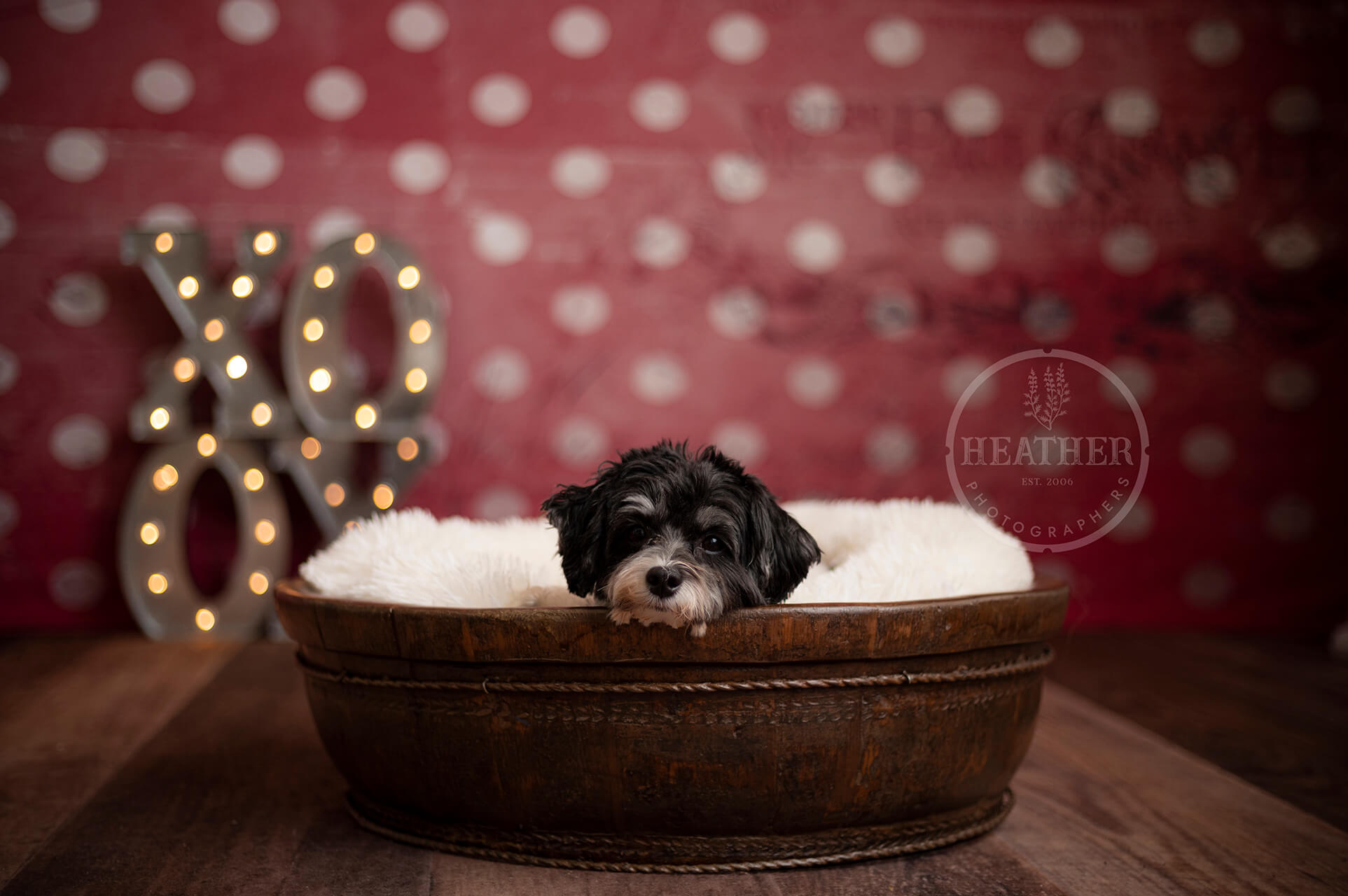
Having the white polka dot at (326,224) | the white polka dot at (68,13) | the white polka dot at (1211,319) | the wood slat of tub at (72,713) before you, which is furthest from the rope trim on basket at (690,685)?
the white polka dot at (68,13)

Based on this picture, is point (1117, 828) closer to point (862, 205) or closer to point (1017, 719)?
point (1017, 719)

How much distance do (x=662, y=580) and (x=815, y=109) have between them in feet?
8.07

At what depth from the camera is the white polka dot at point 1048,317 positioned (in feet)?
10.9

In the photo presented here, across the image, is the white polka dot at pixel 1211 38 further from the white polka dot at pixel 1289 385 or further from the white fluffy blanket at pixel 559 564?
the white fluffy blanket at pixel 559 564

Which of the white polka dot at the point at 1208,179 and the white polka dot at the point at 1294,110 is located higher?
the white polka dot at the point at 1294,110

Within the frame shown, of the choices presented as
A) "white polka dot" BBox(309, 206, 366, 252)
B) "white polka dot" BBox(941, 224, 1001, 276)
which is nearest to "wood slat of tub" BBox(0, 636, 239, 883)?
"white polka dot" BBox(309, 206, 366, 252)

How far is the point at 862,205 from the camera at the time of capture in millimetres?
3285

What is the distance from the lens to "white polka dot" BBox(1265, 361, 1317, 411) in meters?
3.35

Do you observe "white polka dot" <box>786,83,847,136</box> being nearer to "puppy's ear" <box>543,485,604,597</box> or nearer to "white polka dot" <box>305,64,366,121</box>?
"white polka dot" <box>305,64,366,121</box>

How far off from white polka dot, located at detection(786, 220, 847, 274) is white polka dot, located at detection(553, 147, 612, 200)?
0.68m

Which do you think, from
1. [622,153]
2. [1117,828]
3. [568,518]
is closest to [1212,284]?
[622,153]

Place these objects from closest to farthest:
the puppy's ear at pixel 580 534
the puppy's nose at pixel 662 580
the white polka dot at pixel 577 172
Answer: the puppy's nose at pixel 662 580, the puppy's ear at pixel 580 534, the white polka dot at pixel 577 172

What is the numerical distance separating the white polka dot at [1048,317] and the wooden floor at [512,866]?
1.17m

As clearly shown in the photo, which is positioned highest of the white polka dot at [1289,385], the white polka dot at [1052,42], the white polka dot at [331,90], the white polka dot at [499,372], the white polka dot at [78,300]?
the white polka dot at [1052,42]
